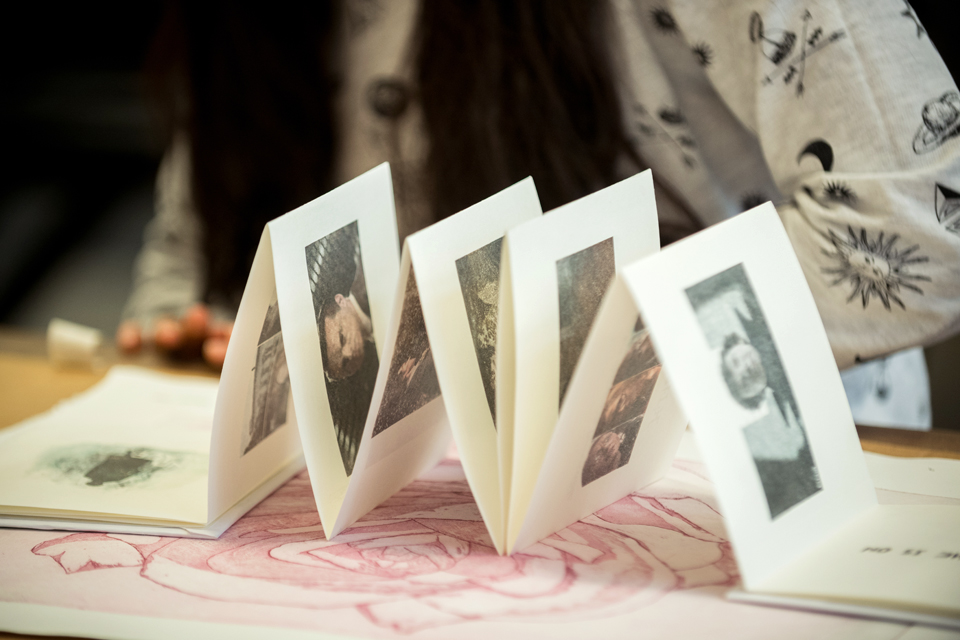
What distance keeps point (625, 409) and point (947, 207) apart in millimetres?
328

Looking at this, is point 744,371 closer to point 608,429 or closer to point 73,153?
point 608,429

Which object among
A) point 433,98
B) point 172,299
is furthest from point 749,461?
point 172,299

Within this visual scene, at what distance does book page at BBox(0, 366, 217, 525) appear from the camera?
1.51 feet

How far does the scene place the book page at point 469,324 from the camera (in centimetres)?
39

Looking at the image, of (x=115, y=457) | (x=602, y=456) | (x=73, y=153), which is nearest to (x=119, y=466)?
(x=115, y=457)

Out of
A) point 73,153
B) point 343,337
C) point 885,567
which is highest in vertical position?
point 73,153

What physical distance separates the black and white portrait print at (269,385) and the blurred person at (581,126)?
36 centimetres

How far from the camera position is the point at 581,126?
80 centimetres

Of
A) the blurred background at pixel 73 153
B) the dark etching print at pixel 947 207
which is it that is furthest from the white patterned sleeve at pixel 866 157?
the blurred background at pixel 73 153

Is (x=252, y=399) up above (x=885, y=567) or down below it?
above

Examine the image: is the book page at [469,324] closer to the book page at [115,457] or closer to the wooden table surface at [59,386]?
the book page at [115,457]

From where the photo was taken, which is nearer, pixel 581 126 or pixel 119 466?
pixel 119 466

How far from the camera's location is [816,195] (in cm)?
61

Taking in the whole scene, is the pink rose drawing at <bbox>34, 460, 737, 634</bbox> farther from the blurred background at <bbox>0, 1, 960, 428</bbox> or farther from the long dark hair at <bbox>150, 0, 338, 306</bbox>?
the blurred background at <bbox>0, 1, 960, 428</bbox>
